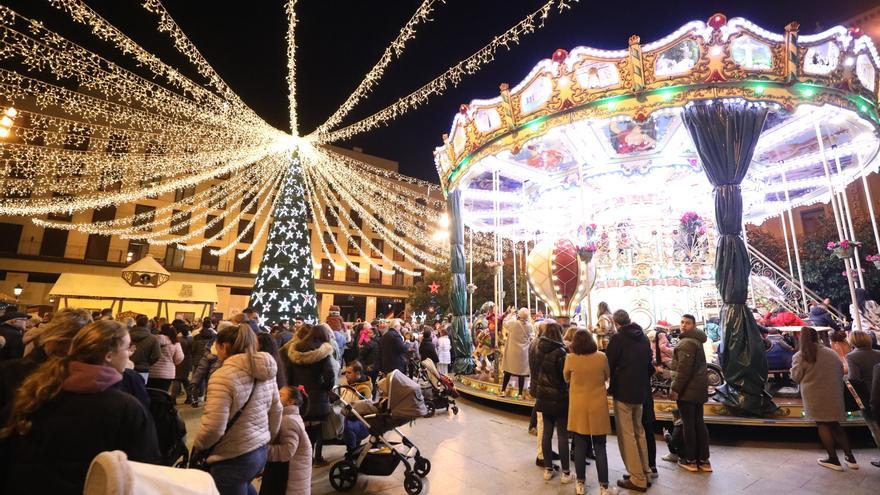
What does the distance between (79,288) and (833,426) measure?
2806cm

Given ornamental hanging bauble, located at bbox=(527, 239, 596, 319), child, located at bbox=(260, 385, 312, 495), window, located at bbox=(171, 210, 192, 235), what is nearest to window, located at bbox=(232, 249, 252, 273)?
window, located at bbox=(171, 210, 192, 235)

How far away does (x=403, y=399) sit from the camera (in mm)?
4406

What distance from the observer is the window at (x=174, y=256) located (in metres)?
27.7

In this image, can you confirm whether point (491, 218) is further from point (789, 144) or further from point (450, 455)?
point (450, 455)

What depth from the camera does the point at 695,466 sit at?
462 cm

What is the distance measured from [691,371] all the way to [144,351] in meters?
7.33

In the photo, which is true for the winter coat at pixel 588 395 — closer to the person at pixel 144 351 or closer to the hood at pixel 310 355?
the hood at pixel 310 355

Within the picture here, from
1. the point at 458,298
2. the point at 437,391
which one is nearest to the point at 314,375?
the point at 437,391

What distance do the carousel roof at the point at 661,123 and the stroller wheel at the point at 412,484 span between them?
6.93 m

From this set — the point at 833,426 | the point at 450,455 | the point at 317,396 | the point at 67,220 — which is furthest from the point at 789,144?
the point at 67,220

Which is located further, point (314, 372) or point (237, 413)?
point (314, 372)

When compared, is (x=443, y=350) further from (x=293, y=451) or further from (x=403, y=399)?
(x=293, y=451)

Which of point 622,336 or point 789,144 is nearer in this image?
point 622,336

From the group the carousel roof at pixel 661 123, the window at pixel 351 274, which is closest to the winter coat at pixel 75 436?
the carousel roof at pixel 661 123
